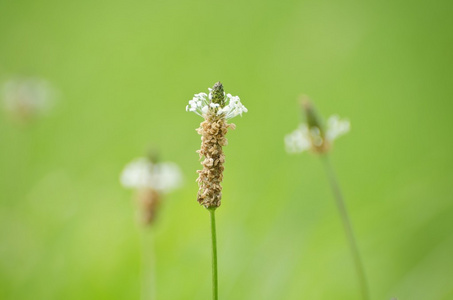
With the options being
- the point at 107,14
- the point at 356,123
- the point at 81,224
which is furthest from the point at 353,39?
the point at 81,224

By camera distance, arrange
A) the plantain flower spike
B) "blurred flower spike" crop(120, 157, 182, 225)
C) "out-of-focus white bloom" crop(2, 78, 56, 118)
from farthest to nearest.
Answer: "out-of-focus white bloom" crop(2, 78, 56, 118) → "blurred flower spike" crop(120, 157, 182, 225) → the plantain flower spike

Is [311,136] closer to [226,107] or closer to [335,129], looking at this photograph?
[335,129]

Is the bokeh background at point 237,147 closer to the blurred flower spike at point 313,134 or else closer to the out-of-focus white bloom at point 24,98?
the out-of-focus white bloom at point 24,98

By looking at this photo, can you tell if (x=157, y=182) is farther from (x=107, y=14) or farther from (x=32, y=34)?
(x=107, y=14)

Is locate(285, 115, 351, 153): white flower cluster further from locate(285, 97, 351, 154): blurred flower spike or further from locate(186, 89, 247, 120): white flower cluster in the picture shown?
locate(186, 89, 247, 120): white flower cluster

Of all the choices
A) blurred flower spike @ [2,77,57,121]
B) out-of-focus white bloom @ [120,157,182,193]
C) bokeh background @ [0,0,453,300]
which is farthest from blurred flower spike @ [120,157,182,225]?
blurred flower spike @ [2,77,57,121]
